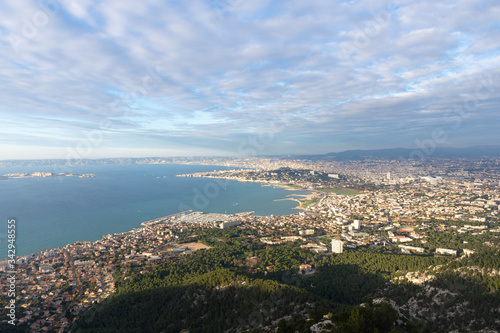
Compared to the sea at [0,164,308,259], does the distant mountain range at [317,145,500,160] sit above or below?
above

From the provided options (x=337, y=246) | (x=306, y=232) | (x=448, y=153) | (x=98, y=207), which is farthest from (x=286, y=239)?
(x=448, y=153)

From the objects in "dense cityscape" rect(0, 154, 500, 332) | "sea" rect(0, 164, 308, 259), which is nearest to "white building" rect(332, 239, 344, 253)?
"dense cityscape" rect(0, 154, 500, 332)

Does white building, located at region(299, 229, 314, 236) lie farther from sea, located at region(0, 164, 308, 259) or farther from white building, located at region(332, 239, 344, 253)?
sea, located at region(0, 164, 308, 259)

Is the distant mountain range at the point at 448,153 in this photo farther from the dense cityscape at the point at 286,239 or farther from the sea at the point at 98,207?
the sea at the point at 98,207

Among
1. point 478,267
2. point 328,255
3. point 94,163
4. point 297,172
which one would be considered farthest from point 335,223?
point 94,163

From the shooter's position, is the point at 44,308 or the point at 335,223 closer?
the point at 44,308

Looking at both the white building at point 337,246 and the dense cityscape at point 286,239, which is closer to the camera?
the dense cityscape at point 286,239

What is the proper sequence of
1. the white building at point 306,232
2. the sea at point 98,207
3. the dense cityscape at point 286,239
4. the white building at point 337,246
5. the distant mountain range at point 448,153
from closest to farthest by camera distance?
the dense cityscape at point 286,239
the white building at point 337,246
the white building at point 306,232
the sea at point 98,207
the distant mountain range at point 448,153

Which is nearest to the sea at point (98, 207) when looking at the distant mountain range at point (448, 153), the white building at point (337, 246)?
the white building at point (337, 246)

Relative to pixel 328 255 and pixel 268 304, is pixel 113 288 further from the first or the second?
pixel 328 255

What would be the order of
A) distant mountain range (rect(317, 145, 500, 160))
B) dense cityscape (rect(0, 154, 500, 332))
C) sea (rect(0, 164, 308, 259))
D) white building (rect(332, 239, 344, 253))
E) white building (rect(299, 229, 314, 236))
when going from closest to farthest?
dense cityscape (rect(0, 154, 500, 332)) → white building (rect(332, 239, 344, 253)) → white building (rect(299, 229, 314, 236)) → sea (rect(0, 164, 308, 259)) → distant mountain range (rect(317, 145, 500, 160))

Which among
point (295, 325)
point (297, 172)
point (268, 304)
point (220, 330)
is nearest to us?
point (295, 325)
